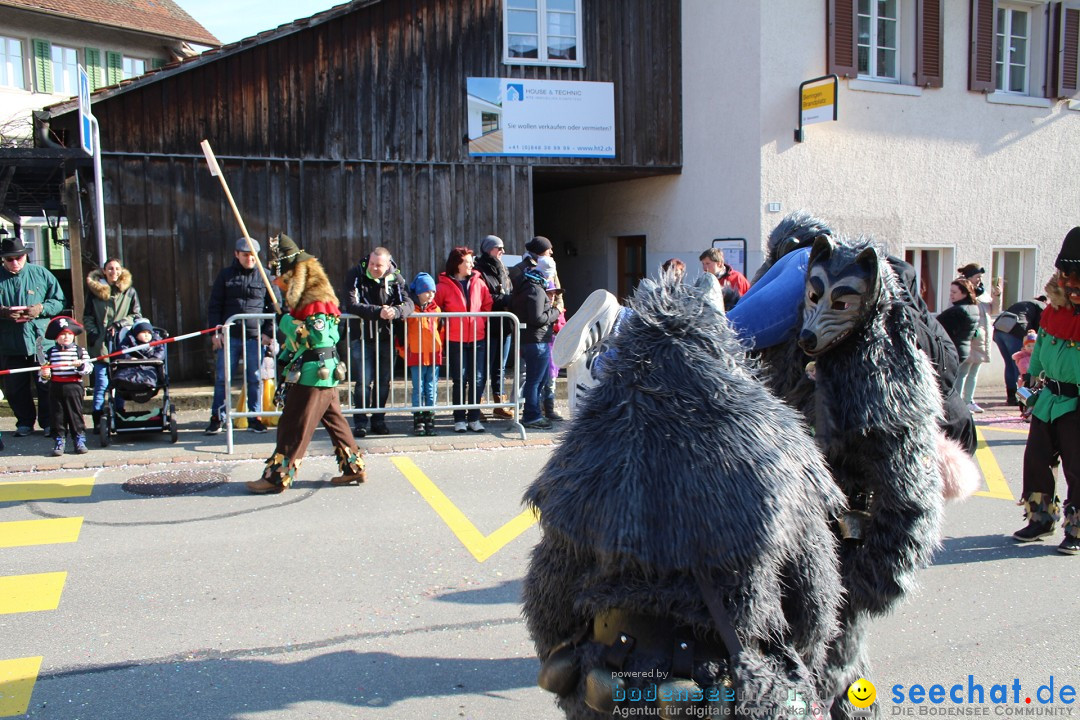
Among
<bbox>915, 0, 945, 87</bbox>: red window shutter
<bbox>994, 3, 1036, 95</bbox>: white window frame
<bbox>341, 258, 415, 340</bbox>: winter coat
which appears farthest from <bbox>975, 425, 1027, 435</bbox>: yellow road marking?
<bbox>341, 258, 415, 340</bbox>: winter coat

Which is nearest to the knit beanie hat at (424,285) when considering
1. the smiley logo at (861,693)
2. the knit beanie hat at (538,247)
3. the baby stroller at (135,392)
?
the knit beanie hat at (538,247)

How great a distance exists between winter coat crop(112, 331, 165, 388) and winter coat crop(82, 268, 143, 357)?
421 mm

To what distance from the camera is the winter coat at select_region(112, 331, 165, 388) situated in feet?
27.8

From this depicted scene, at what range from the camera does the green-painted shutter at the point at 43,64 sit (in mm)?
25938

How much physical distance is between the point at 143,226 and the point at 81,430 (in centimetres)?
369

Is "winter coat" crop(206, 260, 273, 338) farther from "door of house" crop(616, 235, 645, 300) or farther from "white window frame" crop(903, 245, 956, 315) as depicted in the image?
"white window frame" crop(903, 245, 956, 315)

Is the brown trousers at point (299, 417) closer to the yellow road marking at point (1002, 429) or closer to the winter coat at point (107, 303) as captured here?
the winter coat at point (107, 303)

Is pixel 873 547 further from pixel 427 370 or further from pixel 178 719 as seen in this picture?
pixel 427 370

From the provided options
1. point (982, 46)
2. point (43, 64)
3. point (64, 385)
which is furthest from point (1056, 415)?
point (43, 64)

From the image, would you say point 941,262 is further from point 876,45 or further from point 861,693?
point 861,693

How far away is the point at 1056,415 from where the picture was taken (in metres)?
5.58

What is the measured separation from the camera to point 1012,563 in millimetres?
5469

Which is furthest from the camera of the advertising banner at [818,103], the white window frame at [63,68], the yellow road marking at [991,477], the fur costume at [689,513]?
the white window frame at [63,68]

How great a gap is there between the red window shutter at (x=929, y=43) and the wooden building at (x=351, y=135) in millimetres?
3758
